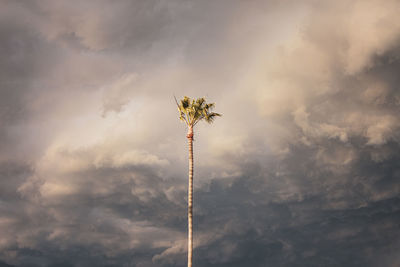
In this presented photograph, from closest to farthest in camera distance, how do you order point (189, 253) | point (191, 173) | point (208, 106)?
point (189, 253) < point (191, 173) < point (208, 106)

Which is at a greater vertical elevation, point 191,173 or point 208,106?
point 208,106

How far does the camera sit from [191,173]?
43562mm

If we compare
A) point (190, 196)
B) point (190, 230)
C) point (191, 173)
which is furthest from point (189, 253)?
point (191, 173)

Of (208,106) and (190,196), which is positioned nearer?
(190,196)

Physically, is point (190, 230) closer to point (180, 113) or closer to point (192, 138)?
point (192, 138)

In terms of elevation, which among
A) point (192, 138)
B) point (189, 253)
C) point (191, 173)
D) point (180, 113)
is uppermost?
point (180, 113)

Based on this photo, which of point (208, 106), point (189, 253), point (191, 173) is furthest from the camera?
point (208, 106)

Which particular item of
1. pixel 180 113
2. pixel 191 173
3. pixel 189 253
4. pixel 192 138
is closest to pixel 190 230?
pixel 189 253

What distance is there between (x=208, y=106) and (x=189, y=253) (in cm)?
1800

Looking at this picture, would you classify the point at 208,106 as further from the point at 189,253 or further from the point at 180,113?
the point at 189,253

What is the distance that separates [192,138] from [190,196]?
7.54m

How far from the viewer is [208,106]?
46812 mm

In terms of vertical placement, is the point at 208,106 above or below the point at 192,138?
above

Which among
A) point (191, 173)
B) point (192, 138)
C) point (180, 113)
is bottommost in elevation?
point (191, 173)
